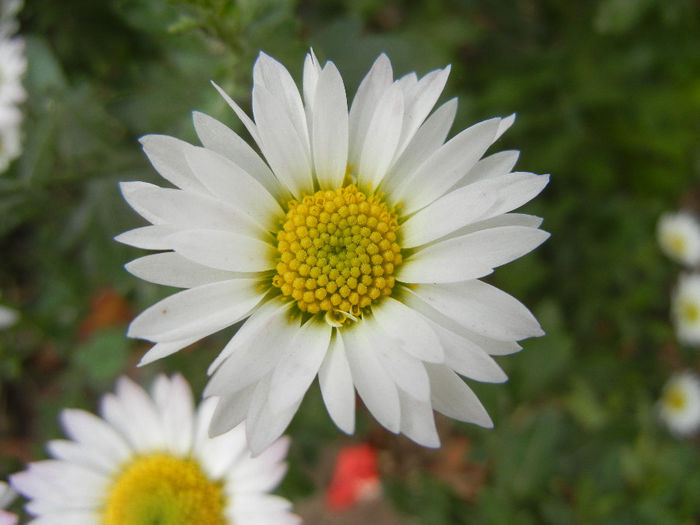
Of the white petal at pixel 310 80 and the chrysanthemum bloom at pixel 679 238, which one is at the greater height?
the chrysanthemum bloom at pixel 679 238

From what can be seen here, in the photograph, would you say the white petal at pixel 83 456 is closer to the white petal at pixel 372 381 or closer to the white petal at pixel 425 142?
the white petal at pixel 372 381

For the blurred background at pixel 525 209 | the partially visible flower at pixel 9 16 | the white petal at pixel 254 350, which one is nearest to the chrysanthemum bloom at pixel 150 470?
the blurred background at pixel 525 209

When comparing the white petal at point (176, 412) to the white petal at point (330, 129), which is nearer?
the white petal at point (330, 129)

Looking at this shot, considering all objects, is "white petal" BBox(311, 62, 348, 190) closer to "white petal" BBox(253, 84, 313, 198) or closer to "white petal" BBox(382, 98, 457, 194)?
"white petal" BBox(253, 84, 313, 198)

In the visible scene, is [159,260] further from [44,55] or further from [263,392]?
[44,55]

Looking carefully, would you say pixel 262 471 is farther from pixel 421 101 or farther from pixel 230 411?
pixel 421 101

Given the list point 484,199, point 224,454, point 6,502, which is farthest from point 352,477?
point 484,199
